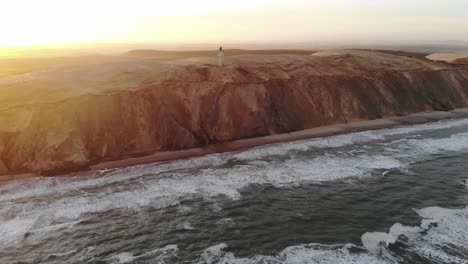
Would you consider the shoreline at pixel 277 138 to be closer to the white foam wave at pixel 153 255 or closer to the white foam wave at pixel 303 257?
the white foam wave at pixel 153 255

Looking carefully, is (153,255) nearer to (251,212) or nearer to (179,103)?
(251,212)

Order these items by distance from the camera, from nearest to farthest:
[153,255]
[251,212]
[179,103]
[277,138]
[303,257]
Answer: [303,257] → [153,255] → [251,212] → [179,103] → [277,138]

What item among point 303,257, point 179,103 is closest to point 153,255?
point 303,257

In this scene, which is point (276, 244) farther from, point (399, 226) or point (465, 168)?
point (465, 168)

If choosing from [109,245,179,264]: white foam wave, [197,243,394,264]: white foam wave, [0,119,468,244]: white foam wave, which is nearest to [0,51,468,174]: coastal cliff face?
[0,119,468,244]: white foam wave

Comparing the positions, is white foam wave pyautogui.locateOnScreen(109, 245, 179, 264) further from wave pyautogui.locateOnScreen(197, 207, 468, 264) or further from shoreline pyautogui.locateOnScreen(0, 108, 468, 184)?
shoreline pyautogui.locateOnScreen(0, 108, 468, 184)

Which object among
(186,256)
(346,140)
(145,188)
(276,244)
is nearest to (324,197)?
(276,244)
